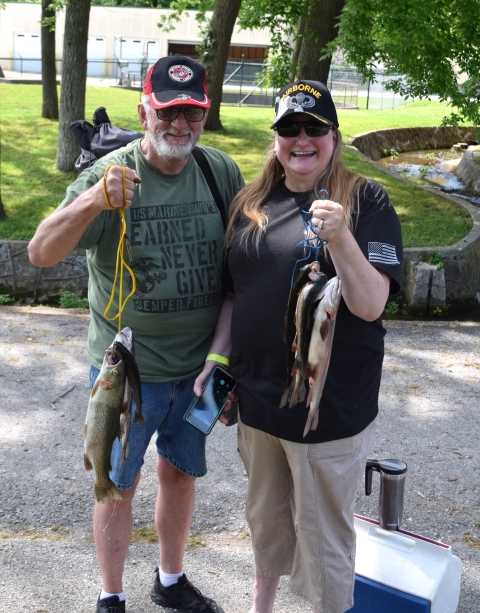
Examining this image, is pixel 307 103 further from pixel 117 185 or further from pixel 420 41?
pixel 420 41

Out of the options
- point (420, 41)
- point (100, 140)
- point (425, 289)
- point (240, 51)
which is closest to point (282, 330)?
point (100, 140)

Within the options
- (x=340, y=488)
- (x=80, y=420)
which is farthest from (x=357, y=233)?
(x=80, y=420)

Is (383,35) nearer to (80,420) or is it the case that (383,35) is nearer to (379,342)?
(80,420)

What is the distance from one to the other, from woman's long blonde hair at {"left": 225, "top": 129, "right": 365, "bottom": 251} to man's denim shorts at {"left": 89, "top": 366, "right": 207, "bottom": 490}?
700 millimetres

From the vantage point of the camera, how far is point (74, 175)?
12141 mm

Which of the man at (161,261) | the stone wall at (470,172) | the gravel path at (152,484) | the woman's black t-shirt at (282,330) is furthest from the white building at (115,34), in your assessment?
the woman's black t-shirt at (282,330)

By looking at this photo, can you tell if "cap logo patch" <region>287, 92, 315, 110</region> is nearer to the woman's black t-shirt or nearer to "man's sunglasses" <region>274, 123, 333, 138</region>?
"man's sunglasses" <region>274, 123, 333, 138</region>

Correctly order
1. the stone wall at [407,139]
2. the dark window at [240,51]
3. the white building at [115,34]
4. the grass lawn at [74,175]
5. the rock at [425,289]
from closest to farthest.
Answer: the rock at [425,289] → the grass lawn at [74,175] → the stone wall at [407,139] → the white building at [115,34] → the dark window at [240,51]

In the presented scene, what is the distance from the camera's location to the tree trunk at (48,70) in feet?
51.5

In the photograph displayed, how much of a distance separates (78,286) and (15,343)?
6.59 feet

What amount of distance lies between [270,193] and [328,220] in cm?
68

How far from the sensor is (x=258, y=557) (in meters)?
3.08

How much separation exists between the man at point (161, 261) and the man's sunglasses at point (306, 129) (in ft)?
1.29

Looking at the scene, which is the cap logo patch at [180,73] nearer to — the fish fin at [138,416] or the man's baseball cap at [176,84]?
the man's baseball cap at [176,84]
